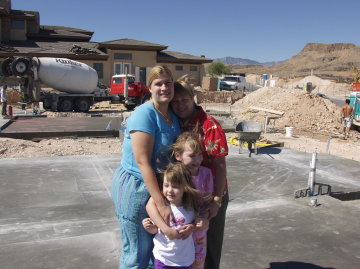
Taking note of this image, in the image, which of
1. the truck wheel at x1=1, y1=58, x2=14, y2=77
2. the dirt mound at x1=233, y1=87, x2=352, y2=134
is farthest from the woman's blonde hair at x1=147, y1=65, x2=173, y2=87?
the truck wheel at x1=1, y1=58, x2=14, y2=77

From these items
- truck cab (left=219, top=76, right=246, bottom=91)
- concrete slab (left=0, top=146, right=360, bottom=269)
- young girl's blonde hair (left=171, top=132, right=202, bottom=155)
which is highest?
truck cab (left=219, top=76, right=246, bottom=91)

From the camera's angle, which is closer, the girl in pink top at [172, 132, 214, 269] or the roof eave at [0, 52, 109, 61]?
the girl in pink top at [172, 132, 214, 269]

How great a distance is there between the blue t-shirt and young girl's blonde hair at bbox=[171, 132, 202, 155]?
0.05 metres

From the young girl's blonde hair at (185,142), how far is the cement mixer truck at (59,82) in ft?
52.8

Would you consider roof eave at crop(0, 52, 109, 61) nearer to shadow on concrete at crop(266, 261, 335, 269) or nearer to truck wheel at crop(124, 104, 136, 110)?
truck wheel at crop(124, 104, 136, 110)

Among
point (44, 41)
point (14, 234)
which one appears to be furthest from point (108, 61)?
point (14, 234)

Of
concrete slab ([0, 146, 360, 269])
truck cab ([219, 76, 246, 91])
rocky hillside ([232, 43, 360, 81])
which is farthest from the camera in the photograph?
rocky hillside ([232, 43, 360, 81])

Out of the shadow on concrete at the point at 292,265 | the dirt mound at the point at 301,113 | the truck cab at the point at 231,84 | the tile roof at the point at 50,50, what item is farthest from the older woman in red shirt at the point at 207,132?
the truck cab at the point at 231,84

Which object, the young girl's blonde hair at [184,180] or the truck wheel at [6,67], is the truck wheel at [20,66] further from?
the young girl's blonde hair at [184,180]

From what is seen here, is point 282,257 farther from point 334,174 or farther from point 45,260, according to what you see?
point 334,174

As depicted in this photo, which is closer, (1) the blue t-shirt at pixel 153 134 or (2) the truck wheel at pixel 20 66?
(1) the blue t-shirt at pixel 153 134

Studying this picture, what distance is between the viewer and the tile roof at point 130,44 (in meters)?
33.6

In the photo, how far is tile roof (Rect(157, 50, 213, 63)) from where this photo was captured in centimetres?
3666

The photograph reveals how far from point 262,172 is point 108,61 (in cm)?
2862
